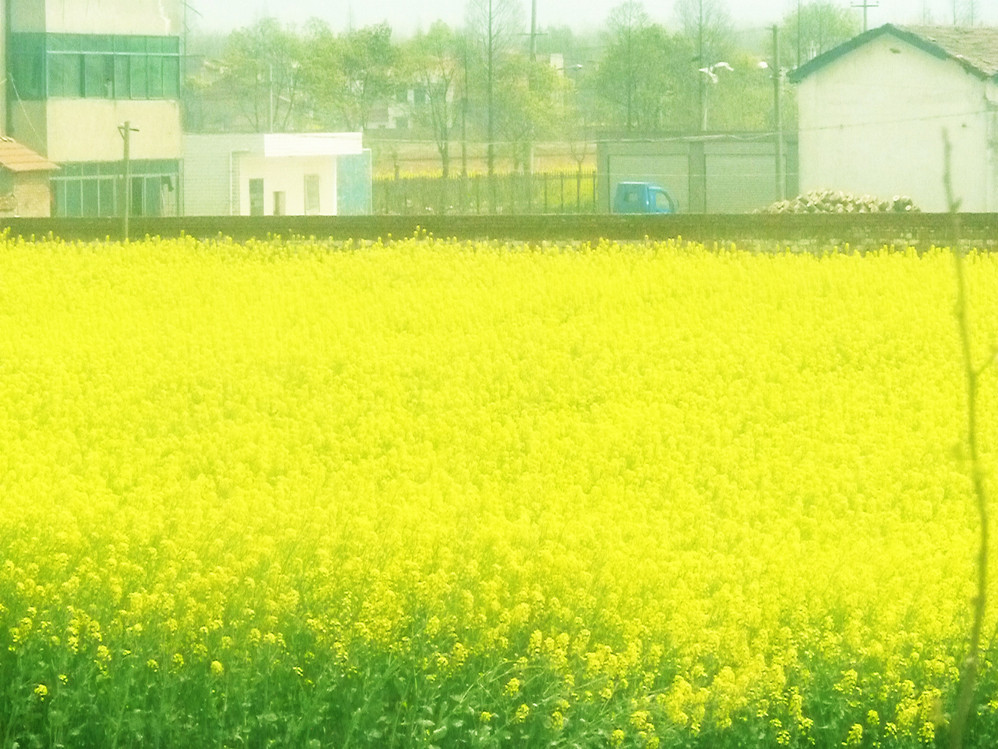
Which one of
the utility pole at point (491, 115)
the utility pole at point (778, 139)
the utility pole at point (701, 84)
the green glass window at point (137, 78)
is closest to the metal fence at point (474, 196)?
the utility pole at point (491, 115)

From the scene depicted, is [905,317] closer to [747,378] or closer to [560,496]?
[747,378]

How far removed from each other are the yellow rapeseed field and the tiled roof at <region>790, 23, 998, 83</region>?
12331 mm

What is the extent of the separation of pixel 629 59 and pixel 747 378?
113ft

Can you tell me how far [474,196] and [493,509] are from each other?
27.6 metres

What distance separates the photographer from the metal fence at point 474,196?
33500 mm

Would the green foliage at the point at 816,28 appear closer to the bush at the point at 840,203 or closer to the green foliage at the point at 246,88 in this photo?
the green foliage at the point at 246,88

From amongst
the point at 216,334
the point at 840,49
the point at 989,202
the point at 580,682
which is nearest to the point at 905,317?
the point at 216,334

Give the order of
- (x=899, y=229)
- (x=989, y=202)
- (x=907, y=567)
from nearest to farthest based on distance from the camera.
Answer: (x=907, y=567) < (x=899, y=229) < (x=989, y=202)

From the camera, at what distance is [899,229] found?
1766 cm

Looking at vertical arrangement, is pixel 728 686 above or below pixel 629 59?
below

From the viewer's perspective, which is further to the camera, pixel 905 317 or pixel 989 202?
pixel 989 202

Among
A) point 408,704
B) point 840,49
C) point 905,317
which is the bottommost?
point 408,704

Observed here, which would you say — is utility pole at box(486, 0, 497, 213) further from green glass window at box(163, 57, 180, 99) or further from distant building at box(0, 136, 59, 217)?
distant building at box(0, 136, 59, 217)

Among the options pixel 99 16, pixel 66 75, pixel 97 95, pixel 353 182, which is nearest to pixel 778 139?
pixel 353 182
